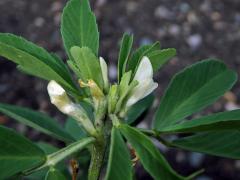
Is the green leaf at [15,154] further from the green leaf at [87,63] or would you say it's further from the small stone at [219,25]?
the small stone at [219,25]

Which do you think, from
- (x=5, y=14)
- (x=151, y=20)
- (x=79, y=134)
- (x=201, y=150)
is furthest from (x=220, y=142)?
(x=5, y=14)

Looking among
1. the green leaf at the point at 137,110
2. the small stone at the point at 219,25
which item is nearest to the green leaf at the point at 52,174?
the green leaf at the point at 137,110

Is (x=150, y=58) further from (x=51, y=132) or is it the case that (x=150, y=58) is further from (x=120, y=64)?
(x=51, y=132)

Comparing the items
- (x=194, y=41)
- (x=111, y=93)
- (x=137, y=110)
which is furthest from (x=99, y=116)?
(x=194, y=41)

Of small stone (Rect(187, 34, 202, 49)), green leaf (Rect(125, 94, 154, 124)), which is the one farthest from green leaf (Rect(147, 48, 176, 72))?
small stone (Rect(187, 34, 202, 49))

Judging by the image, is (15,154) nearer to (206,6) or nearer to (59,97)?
(59,97)
